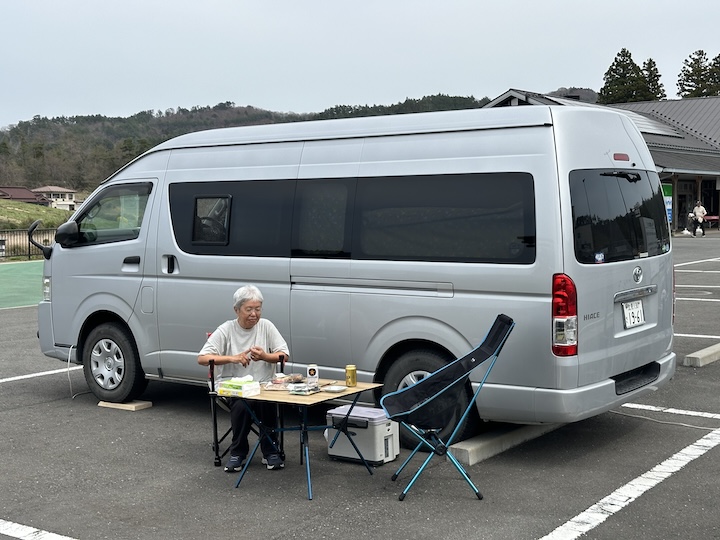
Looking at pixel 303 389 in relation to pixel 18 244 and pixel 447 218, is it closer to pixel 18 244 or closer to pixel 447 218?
pixel 447 218

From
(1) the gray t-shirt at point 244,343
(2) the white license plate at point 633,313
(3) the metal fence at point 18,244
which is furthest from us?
(3) the metal fence at point 18,244

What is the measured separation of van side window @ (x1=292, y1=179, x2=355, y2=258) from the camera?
7.18 meters

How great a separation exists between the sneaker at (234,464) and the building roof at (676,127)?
33.5 m

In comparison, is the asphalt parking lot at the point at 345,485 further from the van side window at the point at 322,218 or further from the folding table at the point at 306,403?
the van side window at the point at 322,218

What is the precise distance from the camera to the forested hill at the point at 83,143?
74.0 meters

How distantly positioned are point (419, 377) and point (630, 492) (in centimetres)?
171

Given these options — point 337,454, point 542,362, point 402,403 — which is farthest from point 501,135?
point 337,454

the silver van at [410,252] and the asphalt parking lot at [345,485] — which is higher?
the silver van at [410,252]

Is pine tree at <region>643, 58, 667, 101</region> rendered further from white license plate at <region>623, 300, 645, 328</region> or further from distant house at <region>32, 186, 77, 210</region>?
white license plate at <region>623, 300, 645, 328</region>

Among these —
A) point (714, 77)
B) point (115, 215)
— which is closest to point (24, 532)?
point (115, 215)

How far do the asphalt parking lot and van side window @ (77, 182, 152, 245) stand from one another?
5.32 ft

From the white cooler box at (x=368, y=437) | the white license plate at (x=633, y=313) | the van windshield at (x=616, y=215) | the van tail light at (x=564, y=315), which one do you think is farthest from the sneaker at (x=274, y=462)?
the white license plate at (x=633, y=313)

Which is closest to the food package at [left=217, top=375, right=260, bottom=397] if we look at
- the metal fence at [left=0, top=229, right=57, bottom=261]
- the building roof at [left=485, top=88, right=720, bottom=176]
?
the metal fence at [left=0, top=229, right=57, bottom=261]

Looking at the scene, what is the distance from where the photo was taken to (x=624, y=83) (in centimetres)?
8675
